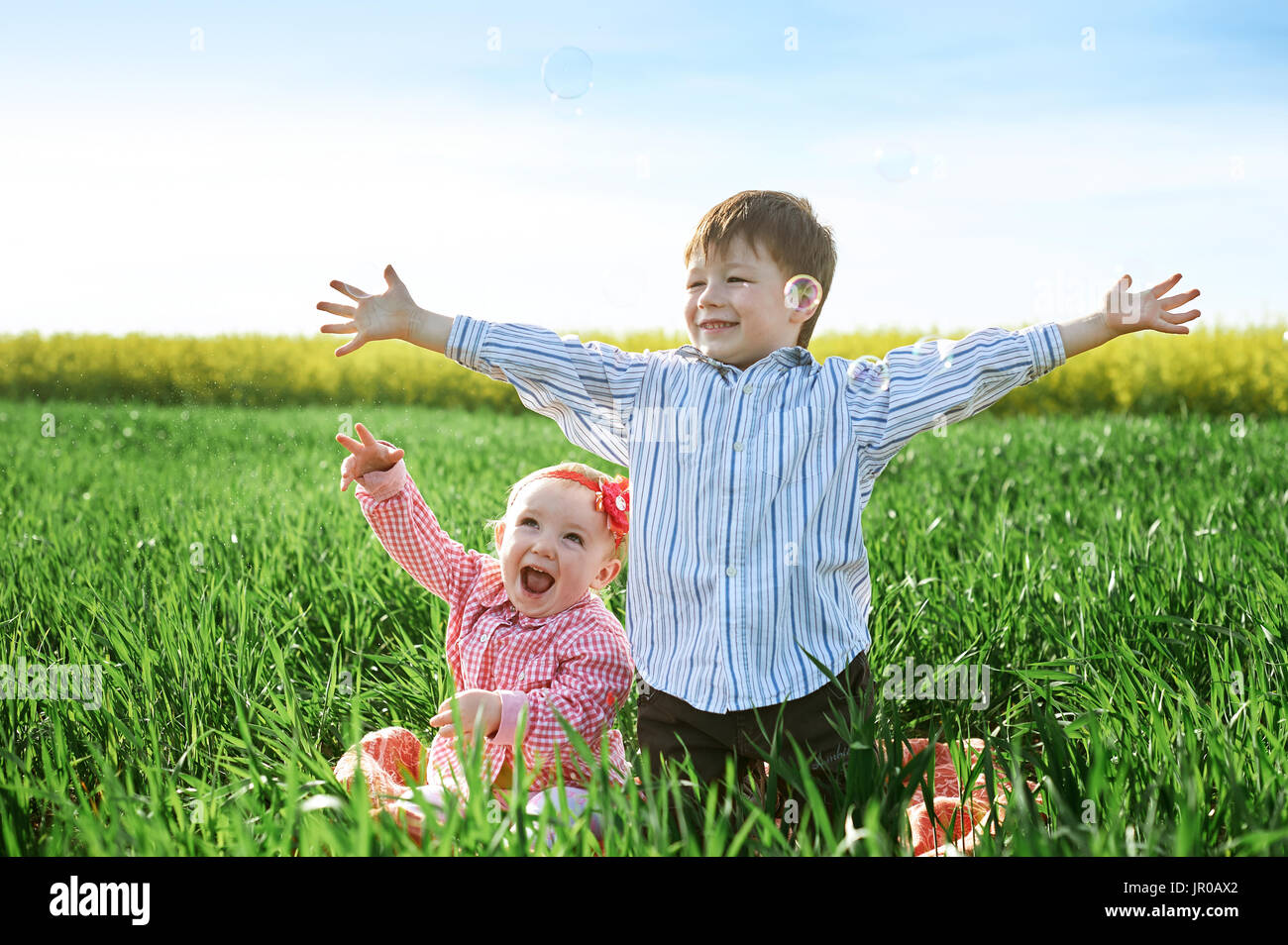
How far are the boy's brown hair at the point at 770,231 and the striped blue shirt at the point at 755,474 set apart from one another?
0.68ft

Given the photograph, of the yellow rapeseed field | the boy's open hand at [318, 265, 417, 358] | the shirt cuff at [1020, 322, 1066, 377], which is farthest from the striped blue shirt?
the yellow rapeseed field

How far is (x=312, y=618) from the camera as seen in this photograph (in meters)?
3.21

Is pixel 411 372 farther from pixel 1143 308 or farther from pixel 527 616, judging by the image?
pixel 1143 308

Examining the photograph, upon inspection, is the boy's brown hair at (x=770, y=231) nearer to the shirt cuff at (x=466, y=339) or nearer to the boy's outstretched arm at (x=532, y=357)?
the boy's outstretched arm at (x=532, y=357)

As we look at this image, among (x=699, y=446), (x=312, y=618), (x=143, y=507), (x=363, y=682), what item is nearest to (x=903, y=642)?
(x=699, y=446)

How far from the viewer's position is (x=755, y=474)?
86.0 inches

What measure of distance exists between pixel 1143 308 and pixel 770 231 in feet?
2.59

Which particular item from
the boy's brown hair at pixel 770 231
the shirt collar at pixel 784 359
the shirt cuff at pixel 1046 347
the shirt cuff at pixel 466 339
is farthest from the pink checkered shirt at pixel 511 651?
the shirt cuff at pixel 1046 347

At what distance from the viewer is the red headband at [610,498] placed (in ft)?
7.94

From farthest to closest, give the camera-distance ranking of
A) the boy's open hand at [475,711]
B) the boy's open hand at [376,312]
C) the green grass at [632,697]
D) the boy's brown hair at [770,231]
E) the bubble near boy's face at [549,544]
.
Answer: the bubble near boy's face at [549,544]
the boy's brown hair at [770,231]
the boy's open hand at [376,312]
the boy's open hand at [475,711]
the green grass at [632,697]

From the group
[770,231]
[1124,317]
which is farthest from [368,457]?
[1124,317]
